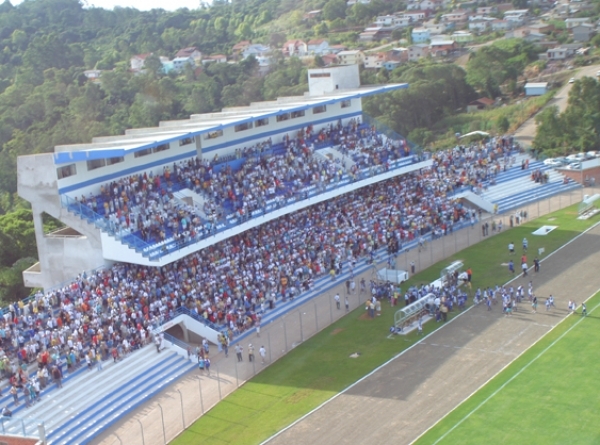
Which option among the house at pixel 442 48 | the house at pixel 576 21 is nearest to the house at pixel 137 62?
the house at pixel 442 48

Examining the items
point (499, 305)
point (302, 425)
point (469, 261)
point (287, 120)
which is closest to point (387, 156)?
point (287, 120)

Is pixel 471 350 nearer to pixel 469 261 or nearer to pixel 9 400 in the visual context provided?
pixel 469 261

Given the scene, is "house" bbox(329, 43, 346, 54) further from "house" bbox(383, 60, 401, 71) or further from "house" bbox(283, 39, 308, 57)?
"house" bbox(383, 60, 401, 71)

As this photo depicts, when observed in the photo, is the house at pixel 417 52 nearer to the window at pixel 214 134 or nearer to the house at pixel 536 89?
the house at pixel 536 89

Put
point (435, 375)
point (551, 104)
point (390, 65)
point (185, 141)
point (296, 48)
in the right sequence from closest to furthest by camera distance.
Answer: point (435, 375)
point (185, 141)
point (551, 104)
point (390, 65)
point (296, 48)

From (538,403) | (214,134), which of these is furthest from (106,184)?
(538,403)

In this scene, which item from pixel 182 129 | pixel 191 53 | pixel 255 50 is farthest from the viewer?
pixel 191 53

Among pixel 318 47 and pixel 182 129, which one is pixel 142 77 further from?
pixel 182 129
